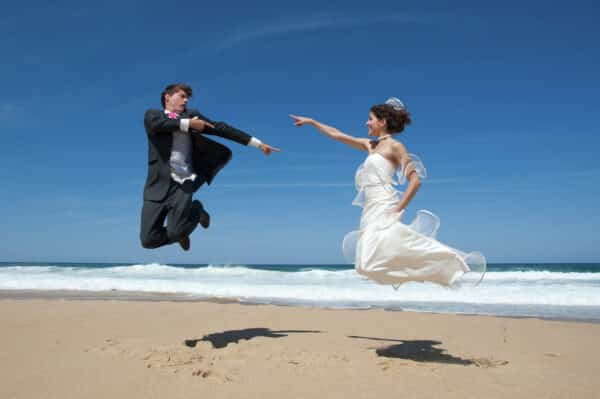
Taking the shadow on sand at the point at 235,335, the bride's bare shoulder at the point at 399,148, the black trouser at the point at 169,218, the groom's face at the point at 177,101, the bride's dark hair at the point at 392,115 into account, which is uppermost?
the groom's face at the point at 177,101

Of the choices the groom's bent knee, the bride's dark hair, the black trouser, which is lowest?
the groom's bent knee

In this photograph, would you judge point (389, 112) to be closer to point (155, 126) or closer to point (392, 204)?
point (392, 204)

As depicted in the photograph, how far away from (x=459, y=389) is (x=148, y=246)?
3.40 m

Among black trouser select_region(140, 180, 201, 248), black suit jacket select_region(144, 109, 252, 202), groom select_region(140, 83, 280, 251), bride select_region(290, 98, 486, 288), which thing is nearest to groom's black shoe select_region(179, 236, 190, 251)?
groom select_region(140, 83, 280, 251)

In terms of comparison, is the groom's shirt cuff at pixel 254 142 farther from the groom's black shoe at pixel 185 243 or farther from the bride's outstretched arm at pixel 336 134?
the groom's black shoe at pixel 185 243

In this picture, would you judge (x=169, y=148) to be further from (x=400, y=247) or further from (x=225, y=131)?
(x=400, y=247)

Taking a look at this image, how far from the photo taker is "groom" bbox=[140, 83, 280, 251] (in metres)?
5.13

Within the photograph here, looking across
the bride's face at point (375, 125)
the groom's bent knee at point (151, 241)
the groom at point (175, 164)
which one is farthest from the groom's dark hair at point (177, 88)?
the bride's face at point (375, 125)

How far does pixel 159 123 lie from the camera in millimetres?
5047

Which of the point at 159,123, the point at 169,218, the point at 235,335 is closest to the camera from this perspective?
the point at 159,123

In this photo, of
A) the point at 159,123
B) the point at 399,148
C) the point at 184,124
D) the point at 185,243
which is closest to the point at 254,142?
the point at 184,124

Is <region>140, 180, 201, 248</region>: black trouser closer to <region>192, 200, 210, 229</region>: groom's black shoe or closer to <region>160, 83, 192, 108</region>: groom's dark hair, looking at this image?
<region>192, 200, 210, 229</region>: groom's black shoe

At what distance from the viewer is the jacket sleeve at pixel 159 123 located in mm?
5051

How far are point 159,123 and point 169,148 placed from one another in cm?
34
